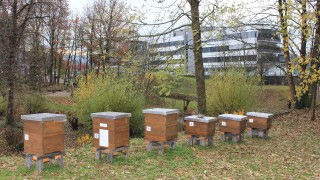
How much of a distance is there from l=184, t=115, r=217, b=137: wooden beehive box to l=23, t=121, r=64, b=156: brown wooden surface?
3.66m

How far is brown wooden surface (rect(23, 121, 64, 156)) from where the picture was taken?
6180 millimetres

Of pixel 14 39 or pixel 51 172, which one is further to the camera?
pixel 14 39

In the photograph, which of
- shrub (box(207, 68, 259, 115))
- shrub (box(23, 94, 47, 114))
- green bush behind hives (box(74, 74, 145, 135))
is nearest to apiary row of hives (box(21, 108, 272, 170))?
green bush behind hives (box(74, 74, 145, 135))

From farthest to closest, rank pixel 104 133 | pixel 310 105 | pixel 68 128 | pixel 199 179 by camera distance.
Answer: pixel 310 105 < pixel 68 128 < pixel 104 133 < pixel 199 179

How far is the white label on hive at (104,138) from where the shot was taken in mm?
7029

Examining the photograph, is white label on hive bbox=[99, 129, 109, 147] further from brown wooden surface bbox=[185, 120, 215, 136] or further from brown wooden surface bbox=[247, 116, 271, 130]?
brown wooden surface bbox=[247, 116, 271, 130]

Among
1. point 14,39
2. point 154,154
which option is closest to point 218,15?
point 154,154

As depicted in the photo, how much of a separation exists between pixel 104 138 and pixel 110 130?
24 centimetres

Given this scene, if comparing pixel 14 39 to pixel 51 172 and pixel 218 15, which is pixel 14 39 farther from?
pixel 51 172

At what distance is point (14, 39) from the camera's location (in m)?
16.2

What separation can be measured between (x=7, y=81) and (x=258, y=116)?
1029 centimetres

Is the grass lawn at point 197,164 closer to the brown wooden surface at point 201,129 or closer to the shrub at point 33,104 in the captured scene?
the brown wooden surface at point 201,129

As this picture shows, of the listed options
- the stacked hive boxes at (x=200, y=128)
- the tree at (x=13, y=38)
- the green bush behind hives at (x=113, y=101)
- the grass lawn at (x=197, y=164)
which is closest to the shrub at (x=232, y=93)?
the green bush behind hives at (x=113, y=101)

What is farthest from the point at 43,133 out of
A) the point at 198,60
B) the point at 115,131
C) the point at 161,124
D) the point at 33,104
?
the point at 33,104
